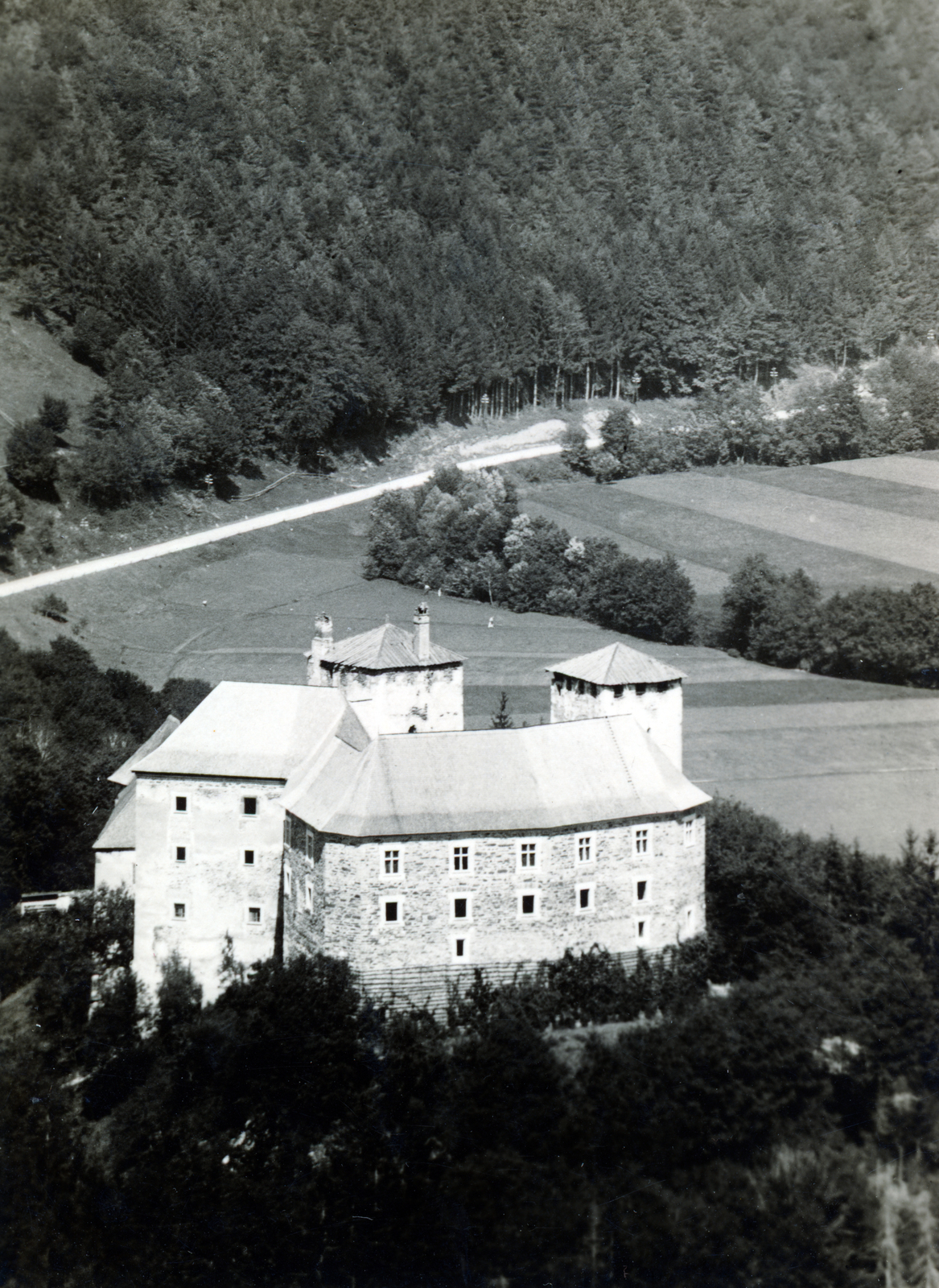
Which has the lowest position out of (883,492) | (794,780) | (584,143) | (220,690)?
(794,780)

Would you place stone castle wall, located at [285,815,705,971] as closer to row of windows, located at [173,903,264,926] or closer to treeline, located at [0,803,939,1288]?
treeline, located at [0,803,939,1288]

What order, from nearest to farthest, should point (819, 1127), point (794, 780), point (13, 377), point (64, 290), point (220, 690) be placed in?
point (819, 1127) → point (220, 690) → point (794, 780) → point (13, 377) → point (64, 290)

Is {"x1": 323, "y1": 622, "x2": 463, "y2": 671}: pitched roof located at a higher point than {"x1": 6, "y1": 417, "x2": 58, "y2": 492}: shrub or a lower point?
lower

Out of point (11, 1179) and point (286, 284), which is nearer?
point (11, 1179)

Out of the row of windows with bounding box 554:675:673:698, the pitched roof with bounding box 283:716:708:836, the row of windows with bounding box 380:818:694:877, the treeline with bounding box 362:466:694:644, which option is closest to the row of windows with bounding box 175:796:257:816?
the pitched roof with bounding box 283:716:708:836

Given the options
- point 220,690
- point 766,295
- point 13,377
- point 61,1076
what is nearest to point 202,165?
point 13,377

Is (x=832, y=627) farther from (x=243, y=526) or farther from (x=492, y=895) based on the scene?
(x=243, y=526)

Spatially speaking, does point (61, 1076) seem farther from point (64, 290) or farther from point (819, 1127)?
point (64, 290)
